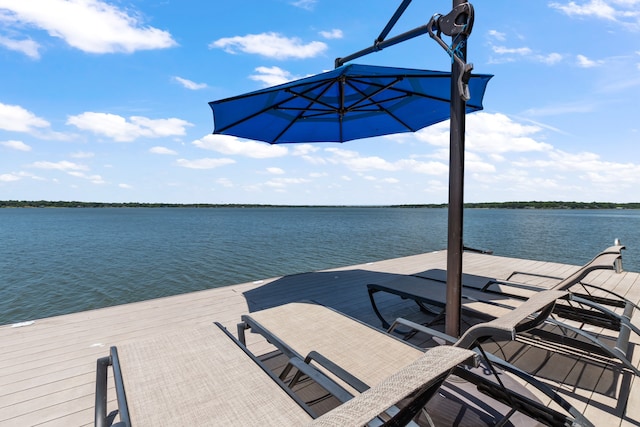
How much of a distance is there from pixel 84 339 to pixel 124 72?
1037 centimetres

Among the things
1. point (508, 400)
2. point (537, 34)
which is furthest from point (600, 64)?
point (508, 400)

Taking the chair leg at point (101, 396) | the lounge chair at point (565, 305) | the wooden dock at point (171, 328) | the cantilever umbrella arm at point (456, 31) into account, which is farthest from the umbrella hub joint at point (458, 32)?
the chair leg at point (101, 396)

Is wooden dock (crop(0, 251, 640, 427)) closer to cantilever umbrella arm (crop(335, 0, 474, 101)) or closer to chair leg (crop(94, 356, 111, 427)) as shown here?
chair leg (crop(94, 356, 111, 427))

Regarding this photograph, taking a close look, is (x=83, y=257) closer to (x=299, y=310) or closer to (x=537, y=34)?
(x=299, y=310)

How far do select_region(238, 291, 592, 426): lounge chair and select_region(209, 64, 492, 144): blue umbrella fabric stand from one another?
221 cm

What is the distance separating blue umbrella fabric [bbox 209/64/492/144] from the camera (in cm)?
326

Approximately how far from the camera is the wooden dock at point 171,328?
2.24 metres

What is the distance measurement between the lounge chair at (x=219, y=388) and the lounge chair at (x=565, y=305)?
196 centimetres

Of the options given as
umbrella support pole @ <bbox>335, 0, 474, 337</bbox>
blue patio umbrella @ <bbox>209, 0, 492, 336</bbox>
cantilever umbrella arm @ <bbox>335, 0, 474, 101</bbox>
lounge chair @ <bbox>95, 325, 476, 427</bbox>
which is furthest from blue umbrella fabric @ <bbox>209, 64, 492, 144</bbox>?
lounge chair @ <bbox>95, 325, 476, 427</bbox>

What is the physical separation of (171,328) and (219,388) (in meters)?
2.62

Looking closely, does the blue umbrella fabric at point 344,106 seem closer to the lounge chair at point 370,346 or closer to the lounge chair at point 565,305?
the lounge chair at point 370,346

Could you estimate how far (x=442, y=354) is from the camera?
1.05 m

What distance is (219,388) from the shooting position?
5.07 ft

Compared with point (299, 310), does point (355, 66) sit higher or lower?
higher
